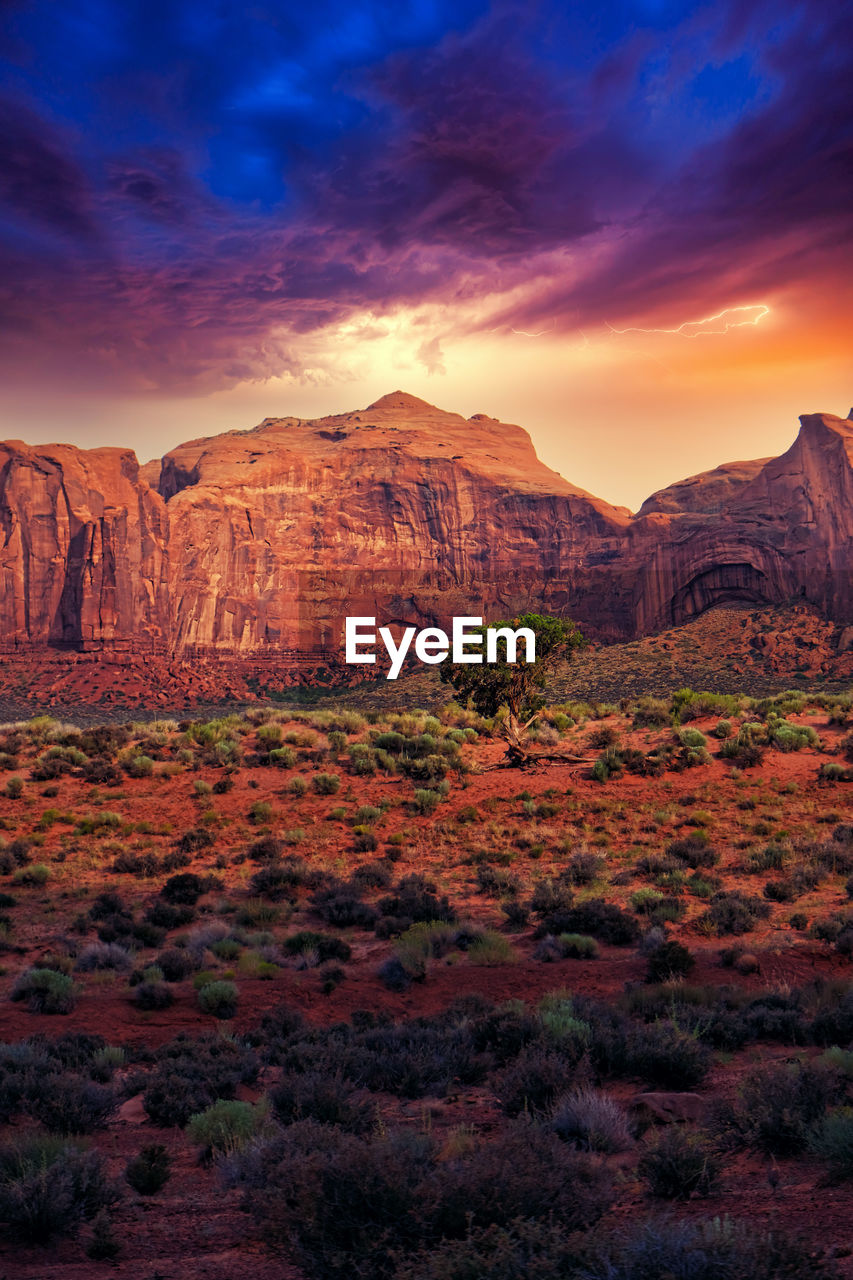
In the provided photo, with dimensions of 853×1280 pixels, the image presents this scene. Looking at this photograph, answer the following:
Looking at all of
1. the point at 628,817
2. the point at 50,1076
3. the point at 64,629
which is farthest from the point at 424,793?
the point at 64,629

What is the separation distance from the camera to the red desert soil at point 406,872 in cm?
493

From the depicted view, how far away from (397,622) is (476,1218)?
130 metres

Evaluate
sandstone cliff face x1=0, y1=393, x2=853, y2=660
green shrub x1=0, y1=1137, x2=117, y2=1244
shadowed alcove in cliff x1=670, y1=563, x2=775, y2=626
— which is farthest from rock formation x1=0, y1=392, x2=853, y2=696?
green shrub x1=0, y1=1137, x2=117, y2=1244

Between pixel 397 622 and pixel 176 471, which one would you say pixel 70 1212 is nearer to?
pixel 397 622

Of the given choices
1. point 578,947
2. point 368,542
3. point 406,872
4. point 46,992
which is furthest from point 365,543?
Answer: point 46,992

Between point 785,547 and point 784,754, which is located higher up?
point 785,547

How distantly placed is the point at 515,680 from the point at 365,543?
111 m

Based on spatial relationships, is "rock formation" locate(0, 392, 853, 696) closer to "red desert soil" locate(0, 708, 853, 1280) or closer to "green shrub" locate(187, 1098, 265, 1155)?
"red desert soil" locate(0, 708, 853, 1280)

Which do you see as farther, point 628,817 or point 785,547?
point 785,547

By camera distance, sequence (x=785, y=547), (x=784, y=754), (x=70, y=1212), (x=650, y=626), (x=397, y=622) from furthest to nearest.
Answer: (x=397, y=622), (x=650, y=626), (x=785, y=547), (x=784, y=754), (x=70, y=1212)

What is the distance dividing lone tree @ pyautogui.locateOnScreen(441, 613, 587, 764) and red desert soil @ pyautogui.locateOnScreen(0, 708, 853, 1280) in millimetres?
1694

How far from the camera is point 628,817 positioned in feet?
80.5

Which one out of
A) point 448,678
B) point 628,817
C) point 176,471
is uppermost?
point 176,471

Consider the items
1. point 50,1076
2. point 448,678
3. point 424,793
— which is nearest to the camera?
point 50,1076
